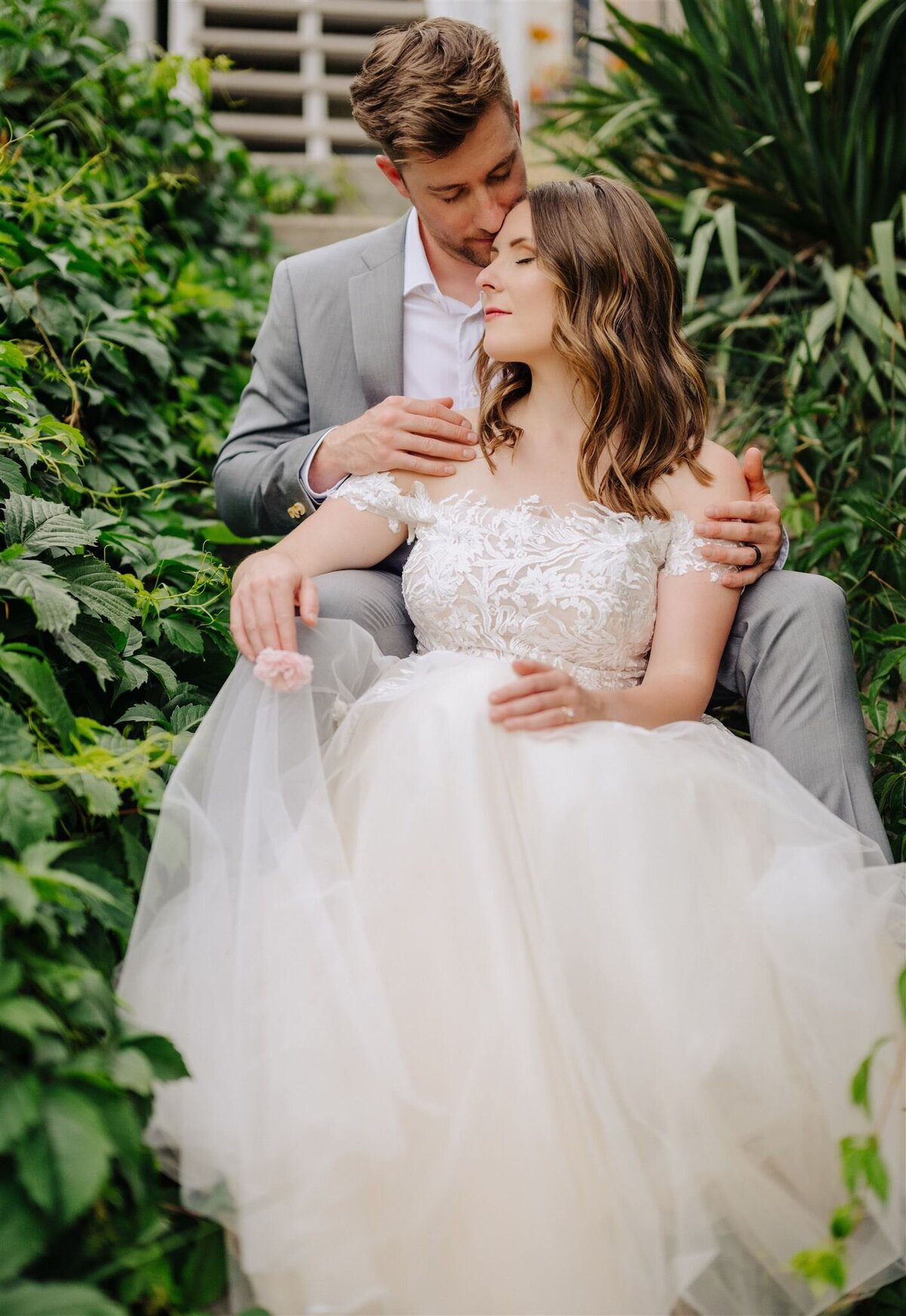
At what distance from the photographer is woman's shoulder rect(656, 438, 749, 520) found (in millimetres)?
2154

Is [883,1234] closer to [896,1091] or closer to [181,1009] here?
[896,1091]

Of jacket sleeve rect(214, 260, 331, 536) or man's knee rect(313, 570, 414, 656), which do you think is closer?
man's knee rect(313, 570, 414, 656)

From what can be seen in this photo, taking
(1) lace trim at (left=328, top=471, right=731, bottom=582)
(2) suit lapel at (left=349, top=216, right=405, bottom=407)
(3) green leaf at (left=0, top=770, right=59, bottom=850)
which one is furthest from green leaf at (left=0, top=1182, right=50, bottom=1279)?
(2) suit lapel at (left=349, top=216, right=405, bottom=407)

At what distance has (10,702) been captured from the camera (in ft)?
5.72

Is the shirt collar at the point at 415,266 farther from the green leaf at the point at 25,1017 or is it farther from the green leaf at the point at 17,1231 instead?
the green leaf at the point at 17,1231

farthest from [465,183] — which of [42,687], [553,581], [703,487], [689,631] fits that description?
[42,687]

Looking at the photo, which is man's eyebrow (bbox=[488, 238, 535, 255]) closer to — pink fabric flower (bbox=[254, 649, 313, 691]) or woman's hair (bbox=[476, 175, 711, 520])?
woman's hair (bbox=[476, 175, 711, 520])

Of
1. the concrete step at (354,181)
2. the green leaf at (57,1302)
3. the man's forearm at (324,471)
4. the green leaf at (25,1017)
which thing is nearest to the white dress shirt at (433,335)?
the man's forearm at (324,471)

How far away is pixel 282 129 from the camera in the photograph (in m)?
5.90

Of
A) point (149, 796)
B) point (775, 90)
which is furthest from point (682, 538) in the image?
point (775, 90)

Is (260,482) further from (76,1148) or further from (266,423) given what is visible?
(76,1148)

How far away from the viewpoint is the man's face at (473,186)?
251 centimetres

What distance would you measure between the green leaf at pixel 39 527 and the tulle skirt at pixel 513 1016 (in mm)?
548

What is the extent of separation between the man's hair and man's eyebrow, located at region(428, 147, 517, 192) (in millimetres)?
67
